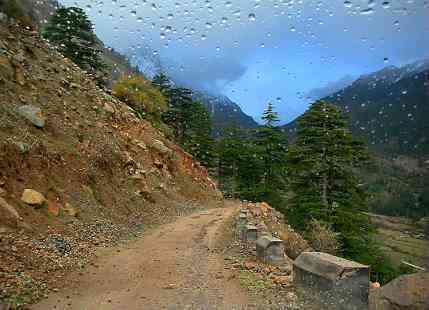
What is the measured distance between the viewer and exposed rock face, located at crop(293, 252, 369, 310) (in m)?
6.06

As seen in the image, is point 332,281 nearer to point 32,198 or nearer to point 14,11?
point 32,198

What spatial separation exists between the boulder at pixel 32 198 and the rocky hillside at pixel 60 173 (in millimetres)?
30

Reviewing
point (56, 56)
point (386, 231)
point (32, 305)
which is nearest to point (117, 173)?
point (56, 56)

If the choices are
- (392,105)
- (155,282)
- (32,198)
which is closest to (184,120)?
(392,105)

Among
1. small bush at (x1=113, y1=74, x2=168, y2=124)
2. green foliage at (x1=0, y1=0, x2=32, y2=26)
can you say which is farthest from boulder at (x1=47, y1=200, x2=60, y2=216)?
small bush at (x1=113, y1=74, x2=168, y2=124)

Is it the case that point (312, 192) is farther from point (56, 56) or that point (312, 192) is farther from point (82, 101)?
point (56, 56)

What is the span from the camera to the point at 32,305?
245 inches

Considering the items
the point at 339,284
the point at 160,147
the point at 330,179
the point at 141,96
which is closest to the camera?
the point at 339,284

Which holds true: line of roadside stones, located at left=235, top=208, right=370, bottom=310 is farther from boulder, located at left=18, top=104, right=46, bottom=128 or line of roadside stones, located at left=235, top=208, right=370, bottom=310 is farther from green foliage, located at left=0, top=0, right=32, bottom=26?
green foliage, located at left=0, top=0, right=32, bottom=26

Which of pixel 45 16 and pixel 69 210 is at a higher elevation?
pixel 45 16

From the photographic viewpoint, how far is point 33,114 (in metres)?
13.2

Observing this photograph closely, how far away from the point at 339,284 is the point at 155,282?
3640mm

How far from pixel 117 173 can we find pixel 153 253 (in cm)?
→ 706

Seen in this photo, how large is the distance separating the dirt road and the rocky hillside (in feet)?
1.79
